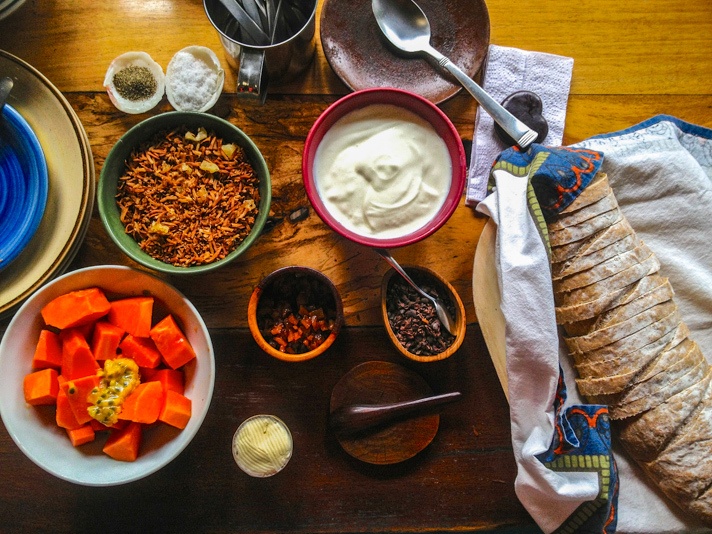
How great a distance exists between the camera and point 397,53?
1.45m

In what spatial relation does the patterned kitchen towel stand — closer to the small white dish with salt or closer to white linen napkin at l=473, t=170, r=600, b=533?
white linen napkin at l=473, t=170, r=600, b=533

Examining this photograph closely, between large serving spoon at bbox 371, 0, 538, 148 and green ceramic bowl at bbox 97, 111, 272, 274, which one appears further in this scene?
large serving spoon at bbox 371, 0, 538, 148

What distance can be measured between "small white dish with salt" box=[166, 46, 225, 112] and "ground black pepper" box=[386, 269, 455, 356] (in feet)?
2.02

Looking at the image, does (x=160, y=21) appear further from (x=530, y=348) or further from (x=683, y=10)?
(x=683, y=10)

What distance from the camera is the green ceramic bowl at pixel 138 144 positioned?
1.25 m

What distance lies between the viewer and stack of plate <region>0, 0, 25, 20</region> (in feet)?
4.35

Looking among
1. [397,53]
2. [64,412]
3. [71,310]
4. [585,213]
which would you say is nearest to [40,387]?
[64,412]

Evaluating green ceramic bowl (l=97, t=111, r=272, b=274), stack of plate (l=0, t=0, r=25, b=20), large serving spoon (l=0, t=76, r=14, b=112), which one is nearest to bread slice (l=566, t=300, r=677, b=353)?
green ceramic bowl (l=97, t=111, r=272, b=274)

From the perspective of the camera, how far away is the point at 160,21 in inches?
56.9

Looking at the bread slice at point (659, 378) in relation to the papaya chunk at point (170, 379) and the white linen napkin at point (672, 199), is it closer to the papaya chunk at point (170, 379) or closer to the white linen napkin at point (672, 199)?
the white linen napkin at point (672, 199)

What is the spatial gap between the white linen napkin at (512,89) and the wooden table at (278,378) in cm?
5

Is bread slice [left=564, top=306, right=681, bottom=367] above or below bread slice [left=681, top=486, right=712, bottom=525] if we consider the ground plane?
above

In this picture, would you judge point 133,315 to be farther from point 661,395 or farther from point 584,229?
point 661,395

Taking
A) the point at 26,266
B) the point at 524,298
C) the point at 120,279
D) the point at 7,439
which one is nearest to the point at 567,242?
the point at 524,298
